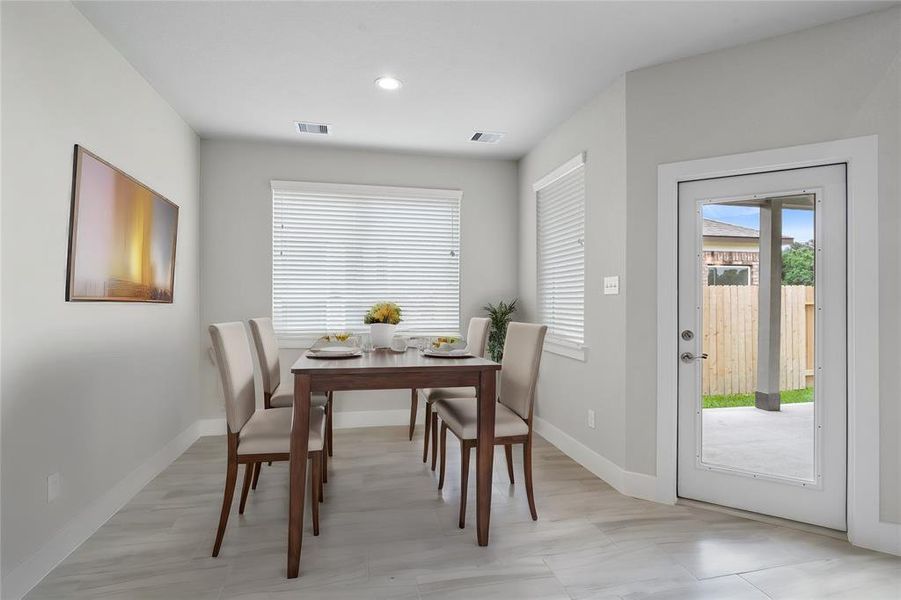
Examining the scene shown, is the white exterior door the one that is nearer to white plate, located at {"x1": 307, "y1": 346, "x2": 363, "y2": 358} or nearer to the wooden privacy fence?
the wooden privacy fence

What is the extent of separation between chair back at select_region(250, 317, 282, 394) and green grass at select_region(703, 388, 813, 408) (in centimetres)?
279

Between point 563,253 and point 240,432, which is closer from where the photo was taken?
point 240,432

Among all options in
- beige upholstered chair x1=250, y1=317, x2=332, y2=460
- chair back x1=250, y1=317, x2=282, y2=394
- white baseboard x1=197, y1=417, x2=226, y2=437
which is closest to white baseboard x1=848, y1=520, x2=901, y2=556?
beige upholstered chair x1=250, y1=317, x2=332, y2=460

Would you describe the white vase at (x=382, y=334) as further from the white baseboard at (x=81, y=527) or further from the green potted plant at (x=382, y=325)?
the white baseboard at (x=81, y=527)

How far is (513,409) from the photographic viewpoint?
9.11ft

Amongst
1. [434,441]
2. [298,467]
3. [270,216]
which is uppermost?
[270,216]

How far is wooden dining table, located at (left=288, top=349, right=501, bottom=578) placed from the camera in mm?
2109

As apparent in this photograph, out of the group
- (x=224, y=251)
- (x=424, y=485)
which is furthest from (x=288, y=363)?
(x=424, y=485)

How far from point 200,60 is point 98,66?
1.71 feet

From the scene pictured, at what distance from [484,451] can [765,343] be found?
1719 millimetres

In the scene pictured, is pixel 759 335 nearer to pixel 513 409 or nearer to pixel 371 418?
pixel 513 409

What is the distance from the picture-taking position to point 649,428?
9.58 feet

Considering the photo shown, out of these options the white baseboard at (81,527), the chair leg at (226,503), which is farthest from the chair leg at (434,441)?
the white baseboard at (81,527)

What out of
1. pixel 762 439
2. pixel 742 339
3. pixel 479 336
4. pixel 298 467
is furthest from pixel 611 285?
pixel 298 467
